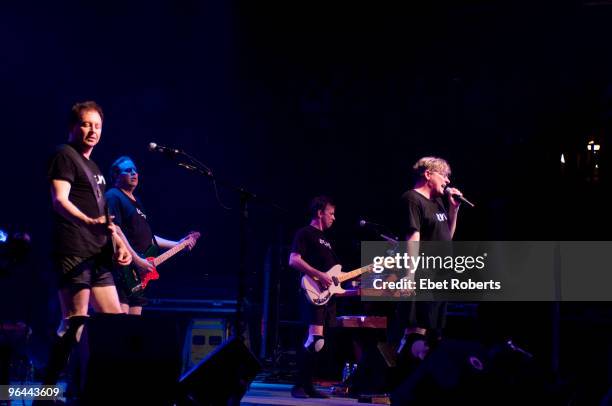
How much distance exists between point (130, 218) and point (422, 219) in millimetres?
2539

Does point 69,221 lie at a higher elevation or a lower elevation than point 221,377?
higher

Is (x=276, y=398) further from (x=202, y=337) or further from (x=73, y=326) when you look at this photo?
(x=73, y=326)

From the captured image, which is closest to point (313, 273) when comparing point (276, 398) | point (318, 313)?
point (318, 313)

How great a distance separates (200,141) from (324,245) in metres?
2.86

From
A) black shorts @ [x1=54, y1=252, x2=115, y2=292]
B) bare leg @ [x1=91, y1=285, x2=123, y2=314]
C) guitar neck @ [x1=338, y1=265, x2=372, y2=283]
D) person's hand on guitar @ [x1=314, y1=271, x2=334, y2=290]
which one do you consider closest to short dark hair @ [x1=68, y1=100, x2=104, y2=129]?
black shorts @ [x1=54, y1=252, x2=115, y2=292]

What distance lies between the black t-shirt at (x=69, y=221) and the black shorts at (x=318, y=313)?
3054mm

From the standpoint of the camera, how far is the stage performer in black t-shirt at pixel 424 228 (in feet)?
16.9

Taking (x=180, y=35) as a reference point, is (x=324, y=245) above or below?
below

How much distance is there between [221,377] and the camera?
3.83m

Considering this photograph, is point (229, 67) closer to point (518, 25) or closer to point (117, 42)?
point (117, 42)

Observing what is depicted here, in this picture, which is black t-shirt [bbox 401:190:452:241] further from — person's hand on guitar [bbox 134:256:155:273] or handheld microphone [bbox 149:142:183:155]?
person's hand on guitar [bbox 134:256:155:273]

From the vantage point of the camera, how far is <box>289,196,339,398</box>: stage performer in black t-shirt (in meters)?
6.12

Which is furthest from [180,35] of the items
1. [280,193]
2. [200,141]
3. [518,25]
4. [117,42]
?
[518,25]

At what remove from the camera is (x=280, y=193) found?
920 centimetres
